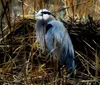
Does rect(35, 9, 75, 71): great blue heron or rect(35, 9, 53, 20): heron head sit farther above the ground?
rect(35, 9, 53, 20): heron head

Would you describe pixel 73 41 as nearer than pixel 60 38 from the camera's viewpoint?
No

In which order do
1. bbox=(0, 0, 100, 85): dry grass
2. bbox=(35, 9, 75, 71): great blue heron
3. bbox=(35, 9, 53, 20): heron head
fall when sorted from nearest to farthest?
1. bbox=(0, 0, 100, 85): dry grass
2. bbox=(35, 9, 75, 71): great blue heron
3. bbox=(35, 9, 53, 20): heron head

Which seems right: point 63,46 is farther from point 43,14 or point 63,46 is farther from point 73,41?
point 43,14

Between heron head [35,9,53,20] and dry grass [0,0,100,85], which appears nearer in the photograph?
dry grass [0,0,100,85]

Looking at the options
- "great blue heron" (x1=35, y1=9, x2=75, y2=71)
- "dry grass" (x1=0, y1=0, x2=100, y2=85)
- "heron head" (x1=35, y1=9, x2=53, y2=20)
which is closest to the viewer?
"dry grass" (x1=0, y1=0, x2=100, y2=85)

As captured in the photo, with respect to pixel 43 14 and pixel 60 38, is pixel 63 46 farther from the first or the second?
pixel 43 14

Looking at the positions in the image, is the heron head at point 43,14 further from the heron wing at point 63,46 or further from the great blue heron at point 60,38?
the heron wing at point 63,46

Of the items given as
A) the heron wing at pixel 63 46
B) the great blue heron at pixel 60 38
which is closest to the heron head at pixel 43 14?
the great blue heron at pixel 60 38

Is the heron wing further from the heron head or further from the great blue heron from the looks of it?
the heron head

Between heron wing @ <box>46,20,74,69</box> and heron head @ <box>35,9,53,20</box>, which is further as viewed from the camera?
heron head @ <box>35,9,53,20</box>

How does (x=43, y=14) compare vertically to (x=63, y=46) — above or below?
above

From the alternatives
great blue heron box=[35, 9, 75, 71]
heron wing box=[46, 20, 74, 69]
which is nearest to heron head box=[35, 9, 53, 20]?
great blue heron box=[35, 9, 75, 71]

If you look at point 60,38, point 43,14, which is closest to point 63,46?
point 60,38

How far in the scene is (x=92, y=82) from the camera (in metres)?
2.14
